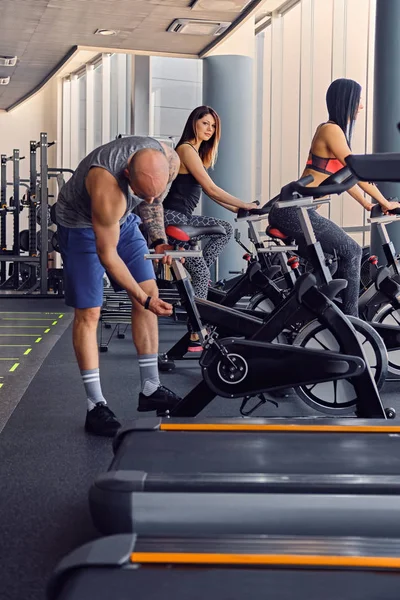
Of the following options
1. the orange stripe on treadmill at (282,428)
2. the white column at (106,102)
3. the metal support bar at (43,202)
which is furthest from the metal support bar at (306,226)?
the white column at (106,102)

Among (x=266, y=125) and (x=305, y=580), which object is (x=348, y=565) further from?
(x=266, y=125)

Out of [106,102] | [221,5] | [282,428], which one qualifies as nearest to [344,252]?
[282,428]

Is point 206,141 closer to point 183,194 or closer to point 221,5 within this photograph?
point 183,194

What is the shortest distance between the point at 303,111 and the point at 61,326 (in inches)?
160

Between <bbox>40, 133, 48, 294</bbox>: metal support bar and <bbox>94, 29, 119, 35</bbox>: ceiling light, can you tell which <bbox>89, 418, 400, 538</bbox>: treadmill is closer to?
<bbox>40, 133, 48, 294</bbox>: metal support bar

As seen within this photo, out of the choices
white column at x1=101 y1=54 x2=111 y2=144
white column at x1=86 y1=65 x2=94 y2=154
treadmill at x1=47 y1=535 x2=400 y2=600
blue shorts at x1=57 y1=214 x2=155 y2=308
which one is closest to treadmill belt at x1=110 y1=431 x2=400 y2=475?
treadmill at x1=47 y1=535 x2=400 y2=600

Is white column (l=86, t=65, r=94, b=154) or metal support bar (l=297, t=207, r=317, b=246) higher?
white column (l=86, t=65, r=94, b=154)

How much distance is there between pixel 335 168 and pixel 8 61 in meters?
9.21

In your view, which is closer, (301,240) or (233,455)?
(233,455)

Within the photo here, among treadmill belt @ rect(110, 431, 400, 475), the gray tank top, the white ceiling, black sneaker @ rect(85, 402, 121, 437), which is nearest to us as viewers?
treadmill belt @ rect(110, 431, 400, 475)

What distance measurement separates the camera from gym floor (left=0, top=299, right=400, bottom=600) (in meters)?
1.82

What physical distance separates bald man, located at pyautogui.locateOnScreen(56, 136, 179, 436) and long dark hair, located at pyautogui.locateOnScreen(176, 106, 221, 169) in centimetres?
114

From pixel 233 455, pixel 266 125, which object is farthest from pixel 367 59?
pixel 233 455

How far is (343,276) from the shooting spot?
3471 millimetres
